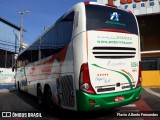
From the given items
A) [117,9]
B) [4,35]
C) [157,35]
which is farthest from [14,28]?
[117,9]

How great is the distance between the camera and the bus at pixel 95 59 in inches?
311

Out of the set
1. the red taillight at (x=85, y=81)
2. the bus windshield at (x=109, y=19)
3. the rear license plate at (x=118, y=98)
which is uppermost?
the bus windshield at (x=109, y=19)

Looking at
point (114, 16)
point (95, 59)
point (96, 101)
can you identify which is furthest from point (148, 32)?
point (96, 101)

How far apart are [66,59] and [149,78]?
15482 millimetres

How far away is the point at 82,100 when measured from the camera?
25.4 feet

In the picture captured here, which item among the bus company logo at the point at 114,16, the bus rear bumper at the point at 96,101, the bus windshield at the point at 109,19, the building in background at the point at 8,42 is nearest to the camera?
the bus rear bumper at the point at 96,101

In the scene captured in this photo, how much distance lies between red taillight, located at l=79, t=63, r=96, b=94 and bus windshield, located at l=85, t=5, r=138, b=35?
4.10 feet

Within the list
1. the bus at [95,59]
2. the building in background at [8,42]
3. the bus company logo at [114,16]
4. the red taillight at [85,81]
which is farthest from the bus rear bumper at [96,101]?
the building in background at [8,42]

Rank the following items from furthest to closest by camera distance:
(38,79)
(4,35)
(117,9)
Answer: (4,35)
(38,79)
(117,9)

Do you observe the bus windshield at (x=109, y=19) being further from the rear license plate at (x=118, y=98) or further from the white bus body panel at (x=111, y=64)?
the rear license plate at (x=118, y=98)

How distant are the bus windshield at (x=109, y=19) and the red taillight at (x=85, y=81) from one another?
1248 millimetres

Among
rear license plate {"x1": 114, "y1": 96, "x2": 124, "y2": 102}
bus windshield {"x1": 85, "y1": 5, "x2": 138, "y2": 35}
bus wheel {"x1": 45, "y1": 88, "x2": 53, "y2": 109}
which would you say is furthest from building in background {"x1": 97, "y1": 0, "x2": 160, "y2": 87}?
rear license plate {"x1": 114, "y1": 96, "x2": 124, "y2": 102}

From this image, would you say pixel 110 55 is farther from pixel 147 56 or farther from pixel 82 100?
pixel 147 56

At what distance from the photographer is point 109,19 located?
28.2 ft
